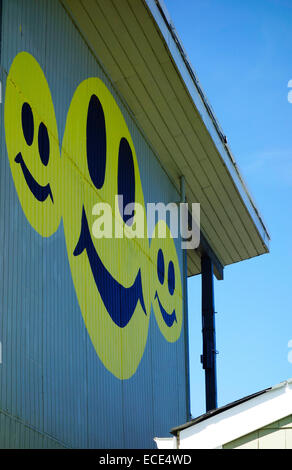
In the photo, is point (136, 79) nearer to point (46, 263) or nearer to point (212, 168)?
point (212, 168)

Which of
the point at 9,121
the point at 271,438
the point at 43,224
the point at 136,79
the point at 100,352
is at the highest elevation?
the point at 136,79

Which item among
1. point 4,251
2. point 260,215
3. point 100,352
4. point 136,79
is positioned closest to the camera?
point 4,251

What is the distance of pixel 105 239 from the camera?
15375 millimetres

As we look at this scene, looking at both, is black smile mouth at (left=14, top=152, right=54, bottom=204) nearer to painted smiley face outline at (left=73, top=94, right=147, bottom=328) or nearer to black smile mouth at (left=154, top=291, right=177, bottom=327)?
painted smiley face outline at (left=73, top=94, right=147, bottom=328)

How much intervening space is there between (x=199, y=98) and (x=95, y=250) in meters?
4.94

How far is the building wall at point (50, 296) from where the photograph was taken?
11484mm

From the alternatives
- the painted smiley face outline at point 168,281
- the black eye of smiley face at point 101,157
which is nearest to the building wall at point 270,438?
the black eye of smiley face at point 101,157

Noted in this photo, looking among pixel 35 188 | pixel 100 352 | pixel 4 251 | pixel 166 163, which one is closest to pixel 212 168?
pixel 166 163

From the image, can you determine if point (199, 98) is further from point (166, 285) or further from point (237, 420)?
point (237, 420)

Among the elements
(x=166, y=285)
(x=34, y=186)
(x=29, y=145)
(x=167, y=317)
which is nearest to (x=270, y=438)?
(x=34, y=186)

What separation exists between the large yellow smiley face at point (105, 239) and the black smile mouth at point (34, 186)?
0.68 meters

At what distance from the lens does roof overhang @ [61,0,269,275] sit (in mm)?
15648

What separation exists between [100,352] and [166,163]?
258 inches

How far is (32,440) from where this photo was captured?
11656 millimetres
